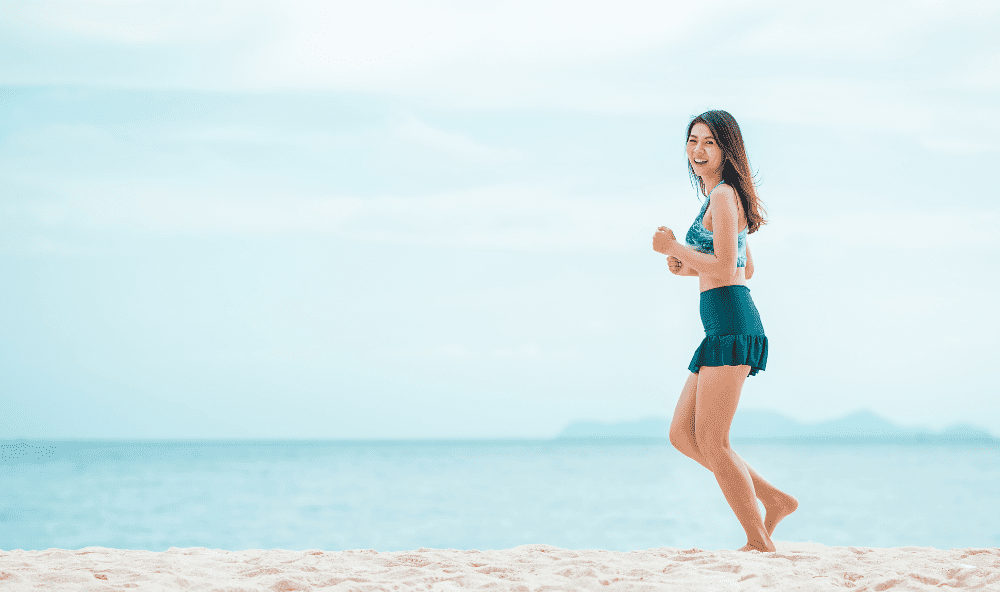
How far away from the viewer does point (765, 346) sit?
3.32 m

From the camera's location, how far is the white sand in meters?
2.56

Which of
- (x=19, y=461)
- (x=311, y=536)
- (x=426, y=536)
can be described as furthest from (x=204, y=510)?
(x=19, y=461)

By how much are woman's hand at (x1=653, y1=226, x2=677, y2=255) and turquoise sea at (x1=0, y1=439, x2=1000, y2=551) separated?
25.9ft

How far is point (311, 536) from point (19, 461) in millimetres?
22499

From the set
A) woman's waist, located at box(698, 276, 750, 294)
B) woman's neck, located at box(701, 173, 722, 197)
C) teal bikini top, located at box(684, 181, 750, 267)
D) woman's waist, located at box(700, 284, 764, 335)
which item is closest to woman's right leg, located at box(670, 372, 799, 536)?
woman's waist, located at box(700, 284, 764, 335)

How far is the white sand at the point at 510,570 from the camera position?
256 cm

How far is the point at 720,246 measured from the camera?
10.5ft

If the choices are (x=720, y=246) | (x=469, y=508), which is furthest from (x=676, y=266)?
(x=469, y=508)

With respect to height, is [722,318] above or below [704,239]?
below

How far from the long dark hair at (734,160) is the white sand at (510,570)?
1379 mm

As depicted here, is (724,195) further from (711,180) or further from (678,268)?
(678,268)

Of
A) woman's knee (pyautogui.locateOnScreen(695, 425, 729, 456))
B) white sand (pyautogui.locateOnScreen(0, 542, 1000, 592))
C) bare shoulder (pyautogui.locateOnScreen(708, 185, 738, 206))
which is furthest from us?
bare shoulder (pyautogui.locateOnScreen(708, 185, 738, 206))

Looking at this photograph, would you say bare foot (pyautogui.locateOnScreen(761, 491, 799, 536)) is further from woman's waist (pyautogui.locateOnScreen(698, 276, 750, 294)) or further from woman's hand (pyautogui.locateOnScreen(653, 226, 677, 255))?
woman's hand (pyautogui.locateOnScreen(653, 226, 677, 255))

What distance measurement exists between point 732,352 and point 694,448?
0.43 m
